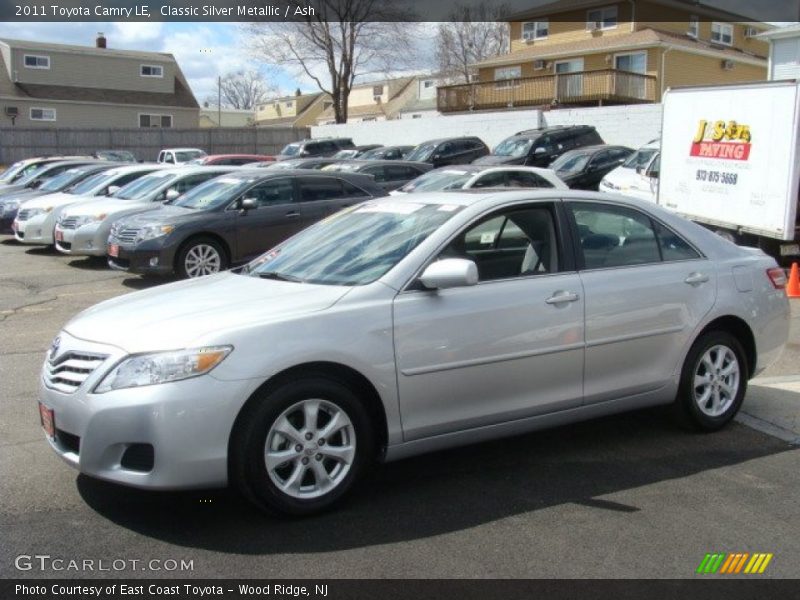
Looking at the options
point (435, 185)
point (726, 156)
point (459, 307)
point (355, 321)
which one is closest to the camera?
point (355, 321)

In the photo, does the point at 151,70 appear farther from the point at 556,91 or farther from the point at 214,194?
the point at 214,194

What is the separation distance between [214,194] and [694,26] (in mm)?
33912

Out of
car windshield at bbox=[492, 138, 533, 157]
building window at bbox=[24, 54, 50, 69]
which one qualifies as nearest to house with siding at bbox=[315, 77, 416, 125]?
building window at bbox=[24, 54, 50, 69]

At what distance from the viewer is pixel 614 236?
559 cm

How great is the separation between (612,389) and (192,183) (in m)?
11.7

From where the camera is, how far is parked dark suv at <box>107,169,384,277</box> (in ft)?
39.6

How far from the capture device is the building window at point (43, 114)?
4594cm

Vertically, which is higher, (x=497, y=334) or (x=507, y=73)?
(x=507, y=73)

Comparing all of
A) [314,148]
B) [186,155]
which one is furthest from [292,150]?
[186,155]

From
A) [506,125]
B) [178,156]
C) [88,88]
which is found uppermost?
[88,88]
